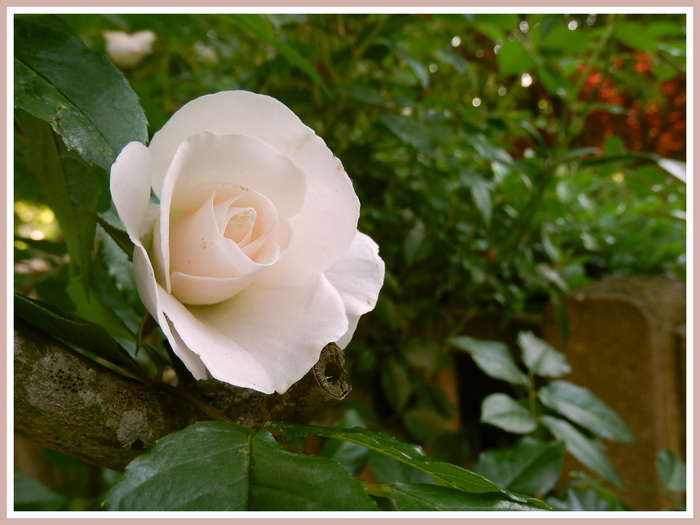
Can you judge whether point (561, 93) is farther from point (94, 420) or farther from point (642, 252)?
point (94, 420)

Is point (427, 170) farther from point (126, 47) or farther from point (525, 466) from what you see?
point (126, 47)

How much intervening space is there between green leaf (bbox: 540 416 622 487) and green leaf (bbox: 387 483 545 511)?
390 mm

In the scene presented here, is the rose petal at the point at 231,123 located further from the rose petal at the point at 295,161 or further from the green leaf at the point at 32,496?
the green leaf at the point at 32,496

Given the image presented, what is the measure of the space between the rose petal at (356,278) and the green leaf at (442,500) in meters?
0.08

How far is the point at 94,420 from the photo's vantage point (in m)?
0.23

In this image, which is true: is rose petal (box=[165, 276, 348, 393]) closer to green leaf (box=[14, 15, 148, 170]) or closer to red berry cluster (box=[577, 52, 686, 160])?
green leaf (box=[14, 15, 148, 170])

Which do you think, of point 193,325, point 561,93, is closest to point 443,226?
point 561,93

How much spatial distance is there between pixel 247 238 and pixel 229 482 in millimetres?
109

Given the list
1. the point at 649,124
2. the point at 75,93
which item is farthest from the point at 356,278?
the point at 649,124

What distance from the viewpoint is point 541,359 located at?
2.15 feet

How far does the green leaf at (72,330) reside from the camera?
0.74 feet

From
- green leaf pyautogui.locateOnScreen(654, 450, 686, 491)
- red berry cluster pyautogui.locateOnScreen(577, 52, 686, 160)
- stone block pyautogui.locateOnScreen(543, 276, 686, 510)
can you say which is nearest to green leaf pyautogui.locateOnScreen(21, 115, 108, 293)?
green leaf pyautogui.locateOnScreen(654, 450, 686, 491)

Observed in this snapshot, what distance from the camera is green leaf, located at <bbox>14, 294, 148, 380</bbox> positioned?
0.74ft

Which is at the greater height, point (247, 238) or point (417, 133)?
point (417, 133)
